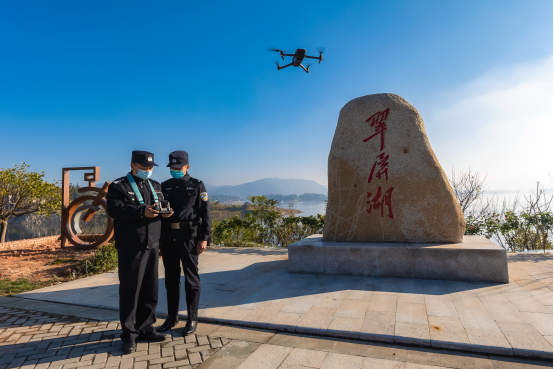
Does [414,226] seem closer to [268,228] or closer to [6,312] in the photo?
[268,228]

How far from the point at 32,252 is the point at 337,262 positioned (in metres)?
7.91

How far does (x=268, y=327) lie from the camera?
10.3ft

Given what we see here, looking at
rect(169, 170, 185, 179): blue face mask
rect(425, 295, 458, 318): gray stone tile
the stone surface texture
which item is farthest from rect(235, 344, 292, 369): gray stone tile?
the stone surface texture

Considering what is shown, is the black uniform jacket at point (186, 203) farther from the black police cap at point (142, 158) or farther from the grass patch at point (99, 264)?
the grass patch at point (99, 264)

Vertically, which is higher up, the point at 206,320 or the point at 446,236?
the point at 446,236

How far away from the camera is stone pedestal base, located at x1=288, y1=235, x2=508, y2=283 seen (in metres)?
4.45

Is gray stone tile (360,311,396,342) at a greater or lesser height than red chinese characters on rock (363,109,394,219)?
lesser

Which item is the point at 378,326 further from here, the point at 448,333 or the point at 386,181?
the point at 386,181

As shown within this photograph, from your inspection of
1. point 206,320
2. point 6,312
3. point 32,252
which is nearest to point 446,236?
point 206,320

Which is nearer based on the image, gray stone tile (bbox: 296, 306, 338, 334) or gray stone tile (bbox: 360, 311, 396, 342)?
gray stone tile (bbox: 360, 311, 396, 342)

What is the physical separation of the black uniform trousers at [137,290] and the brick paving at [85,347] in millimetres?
177

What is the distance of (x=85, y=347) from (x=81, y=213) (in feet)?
22.4

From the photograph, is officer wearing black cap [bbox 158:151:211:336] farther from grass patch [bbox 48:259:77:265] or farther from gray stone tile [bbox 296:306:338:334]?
grass patch [bbox 48:259:77:265]

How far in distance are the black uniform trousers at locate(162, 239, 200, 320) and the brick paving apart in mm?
251
